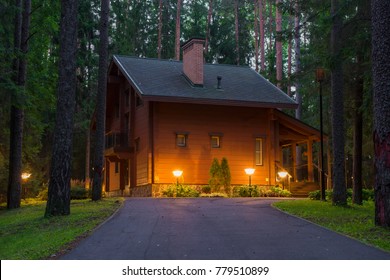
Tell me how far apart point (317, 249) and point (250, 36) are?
46.2 metres

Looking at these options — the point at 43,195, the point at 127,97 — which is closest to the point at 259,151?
the point at 127,97

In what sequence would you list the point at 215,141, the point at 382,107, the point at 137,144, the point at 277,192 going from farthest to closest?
1. the point at 137,144
2. the point at 215,141
3. the point at 277,192
4. the point at 382,107

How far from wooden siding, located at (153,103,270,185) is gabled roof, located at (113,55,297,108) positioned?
2.76 feet

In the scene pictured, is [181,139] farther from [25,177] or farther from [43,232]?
[43,232]

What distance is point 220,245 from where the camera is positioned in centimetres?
938

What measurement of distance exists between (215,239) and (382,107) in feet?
15.2

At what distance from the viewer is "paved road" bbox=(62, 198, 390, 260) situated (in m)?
8.51

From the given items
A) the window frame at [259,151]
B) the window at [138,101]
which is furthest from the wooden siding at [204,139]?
the window at [138,101]

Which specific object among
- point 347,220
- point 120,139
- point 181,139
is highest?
point 120,139

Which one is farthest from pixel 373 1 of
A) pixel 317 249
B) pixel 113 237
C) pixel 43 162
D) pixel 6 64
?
pixel 43 162

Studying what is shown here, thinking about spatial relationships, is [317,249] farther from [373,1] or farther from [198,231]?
[373,1]

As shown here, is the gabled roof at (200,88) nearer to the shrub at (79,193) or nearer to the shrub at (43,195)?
the shrub at (79,193)

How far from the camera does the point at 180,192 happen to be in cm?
2383

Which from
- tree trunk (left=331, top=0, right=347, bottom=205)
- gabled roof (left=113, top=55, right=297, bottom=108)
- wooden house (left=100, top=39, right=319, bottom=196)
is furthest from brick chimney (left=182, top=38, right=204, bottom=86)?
tree trunk (left=331, top=0, right=347, bottom=205)
